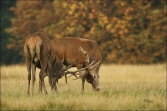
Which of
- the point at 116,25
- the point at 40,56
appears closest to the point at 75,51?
the point at 40,56

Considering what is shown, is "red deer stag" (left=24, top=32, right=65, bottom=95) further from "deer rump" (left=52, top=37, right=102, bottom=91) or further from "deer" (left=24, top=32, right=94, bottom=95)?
"deer rump" (left=52, top=37, right=102, bottom=91)

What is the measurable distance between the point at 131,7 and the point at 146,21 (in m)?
1.71

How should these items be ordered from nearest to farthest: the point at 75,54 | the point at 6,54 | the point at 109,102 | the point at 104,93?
the point at 109,102, the point at 104,93, the point at 75,54, the point at 6,54

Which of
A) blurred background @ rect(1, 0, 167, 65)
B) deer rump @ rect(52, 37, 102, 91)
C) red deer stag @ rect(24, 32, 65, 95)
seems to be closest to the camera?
red deer stag @ rect(24, 32, 65, 95)

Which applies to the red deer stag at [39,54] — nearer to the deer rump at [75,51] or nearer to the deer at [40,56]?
the deer at [40,56]

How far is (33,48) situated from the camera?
13250 millimetres

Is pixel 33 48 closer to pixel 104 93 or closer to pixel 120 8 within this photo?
pixel 104 93

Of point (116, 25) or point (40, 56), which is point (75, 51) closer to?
point (40, 56)

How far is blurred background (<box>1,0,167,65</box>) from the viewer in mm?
34875

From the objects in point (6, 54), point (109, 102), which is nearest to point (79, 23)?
point (6, 54)

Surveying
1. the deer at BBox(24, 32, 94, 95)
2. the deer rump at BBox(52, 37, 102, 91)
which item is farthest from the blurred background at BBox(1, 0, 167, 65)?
the deer at BBox(24, 32, 94, 95)

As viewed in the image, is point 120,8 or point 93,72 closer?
point 93,72

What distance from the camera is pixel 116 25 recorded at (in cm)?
3500

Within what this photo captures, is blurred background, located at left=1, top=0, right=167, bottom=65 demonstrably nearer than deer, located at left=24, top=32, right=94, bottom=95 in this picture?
No
